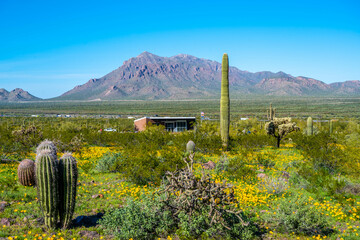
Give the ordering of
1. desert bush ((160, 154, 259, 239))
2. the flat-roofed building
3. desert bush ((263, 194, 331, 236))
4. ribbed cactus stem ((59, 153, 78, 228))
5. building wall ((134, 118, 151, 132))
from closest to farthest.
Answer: desert bush ((160, 154, 259, 239))
ribbed cactus stem ((59, 153, 78, 228))
desert bush ((263, 194, 331, 236))
building wall ((134, 118, 151, 132))
the flat-roofed building

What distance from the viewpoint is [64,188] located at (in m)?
6.28

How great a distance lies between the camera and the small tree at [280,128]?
2186 centimetres

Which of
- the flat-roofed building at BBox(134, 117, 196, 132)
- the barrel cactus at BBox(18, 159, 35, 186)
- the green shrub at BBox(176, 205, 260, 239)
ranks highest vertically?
the barrel cactus at BBox(18, 159, 35, 186)

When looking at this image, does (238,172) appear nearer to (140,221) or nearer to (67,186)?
(140,221)

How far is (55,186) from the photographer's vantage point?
611cm

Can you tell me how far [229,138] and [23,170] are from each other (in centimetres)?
1354

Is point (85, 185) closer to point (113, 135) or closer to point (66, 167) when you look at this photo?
point (66, 167)

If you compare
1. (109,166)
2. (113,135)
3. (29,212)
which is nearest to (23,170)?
(29,212)

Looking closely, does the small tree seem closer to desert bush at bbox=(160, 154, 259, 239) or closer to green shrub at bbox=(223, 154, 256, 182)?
green shrub at bbox=(223, 154, 256, 182)

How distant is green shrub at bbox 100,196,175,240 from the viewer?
603cm

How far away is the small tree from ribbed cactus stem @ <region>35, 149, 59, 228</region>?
59.1 feet

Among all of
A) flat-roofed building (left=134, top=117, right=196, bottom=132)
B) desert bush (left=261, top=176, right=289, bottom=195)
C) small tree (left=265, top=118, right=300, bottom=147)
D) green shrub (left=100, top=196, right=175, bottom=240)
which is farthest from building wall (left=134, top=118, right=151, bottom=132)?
green shrub (left=100, top=196, right=175, bottom=240)

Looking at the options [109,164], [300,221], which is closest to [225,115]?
[109,164]

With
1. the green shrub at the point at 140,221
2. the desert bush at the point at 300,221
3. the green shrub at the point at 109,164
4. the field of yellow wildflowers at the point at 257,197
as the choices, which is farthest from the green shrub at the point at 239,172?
the green shrub at the point at 140,221
